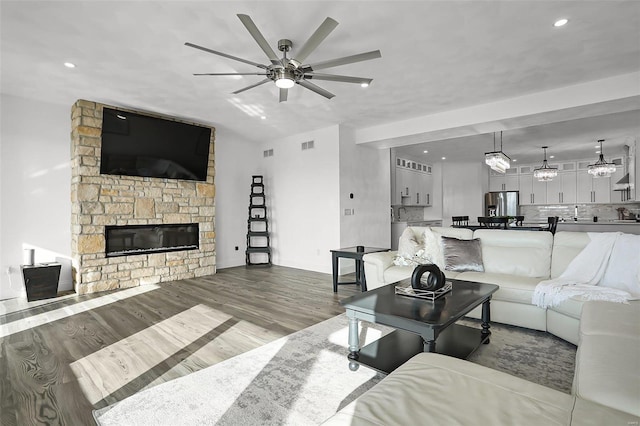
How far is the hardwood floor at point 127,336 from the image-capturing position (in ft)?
7.06

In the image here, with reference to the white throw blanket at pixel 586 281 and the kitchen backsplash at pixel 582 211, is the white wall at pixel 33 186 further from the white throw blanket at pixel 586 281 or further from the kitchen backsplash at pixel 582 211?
the kitchen backsplash at pixel 582 211

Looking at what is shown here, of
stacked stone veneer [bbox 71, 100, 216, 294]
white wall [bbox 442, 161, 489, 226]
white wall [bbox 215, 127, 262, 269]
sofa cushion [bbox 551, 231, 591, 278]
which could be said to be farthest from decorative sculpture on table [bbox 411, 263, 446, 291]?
white wall [bbox 442, 161, 489, 226]

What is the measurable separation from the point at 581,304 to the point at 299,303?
2.85m

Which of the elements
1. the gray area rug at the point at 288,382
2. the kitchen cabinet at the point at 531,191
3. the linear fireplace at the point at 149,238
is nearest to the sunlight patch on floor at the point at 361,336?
the gray area rug at the point at 288,382

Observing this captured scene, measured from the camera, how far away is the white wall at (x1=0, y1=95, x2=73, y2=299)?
4.52m

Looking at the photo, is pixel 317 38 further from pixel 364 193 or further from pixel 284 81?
pixel 364 193

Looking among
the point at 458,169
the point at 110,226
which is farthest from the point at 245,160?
the point at 458,169

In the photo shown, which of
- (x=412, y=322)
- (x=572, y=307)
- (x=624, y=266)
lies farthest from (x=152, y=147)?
(x=624, y=266)

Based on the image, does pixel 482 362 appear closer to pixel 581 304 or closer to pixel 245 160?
pixel 581 304

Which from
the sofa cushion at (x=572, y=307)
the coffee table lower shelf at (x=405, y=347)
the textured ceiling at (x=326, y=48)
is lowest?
the coffee table lower shelf at (x=405, y=347)

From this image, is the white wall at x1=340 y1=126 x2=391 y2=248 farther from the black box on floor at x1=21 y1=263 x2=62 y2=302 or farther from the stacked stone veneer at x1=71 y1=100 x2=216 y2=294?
the black box on floor at x1=21 y1=263 x2=62 y2=302

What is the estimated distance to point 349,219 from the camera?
20.7 feet

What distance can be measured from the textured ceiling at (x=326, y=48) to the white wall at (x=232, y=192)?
201 centimetres

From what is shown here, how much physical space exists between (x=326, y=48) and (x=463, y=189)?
8.14m
